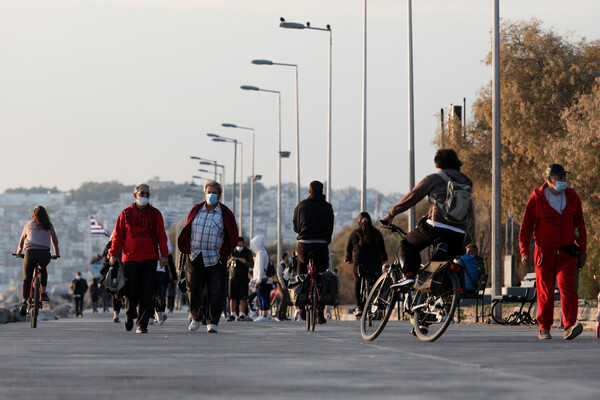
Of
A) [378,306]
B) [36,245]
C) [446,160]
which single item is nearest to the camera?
[378,306]

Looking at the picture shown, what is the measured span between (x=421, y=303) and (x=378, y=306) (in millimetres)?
648

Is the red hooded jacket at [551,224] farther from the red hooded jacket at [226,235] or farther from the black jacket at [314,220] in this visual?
the red hooded jacket at [226,235]

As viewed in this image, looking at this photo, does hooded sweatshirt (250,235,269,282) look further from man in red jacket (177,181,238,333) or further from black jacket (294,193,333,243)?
man in red jacket (177,181,238,333)

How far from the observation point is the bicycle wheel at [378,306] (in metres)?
14.7

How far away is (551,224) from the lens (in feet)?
51.1

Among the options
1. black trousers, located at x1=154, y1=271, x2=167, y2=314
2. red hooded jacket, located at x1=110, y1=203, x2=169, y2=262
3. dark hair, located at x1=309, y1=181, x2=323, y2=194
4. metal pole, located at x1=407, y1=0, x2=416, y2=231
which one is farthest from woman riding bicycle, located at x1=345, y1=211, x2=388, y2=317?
metal pole, located at x1=407, y1=0, x2=416, y2=231

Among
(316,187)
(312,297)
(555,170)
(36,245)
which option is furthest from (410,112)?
(555,170)

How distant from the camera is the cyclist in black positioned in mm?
18844

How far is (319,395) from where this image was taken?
8.46 m

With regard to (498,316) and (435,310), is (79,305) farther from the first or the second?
(435,310)

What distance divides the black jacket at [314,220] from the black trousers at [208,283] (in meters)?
1.17

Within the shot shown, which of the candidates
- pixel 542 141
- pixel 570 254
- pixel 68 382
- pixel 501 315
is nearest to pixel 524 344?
pixel 570 254

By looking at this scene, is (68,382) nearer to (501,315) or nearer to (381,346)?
(381,346)

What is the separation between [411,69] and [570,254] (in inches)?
875
